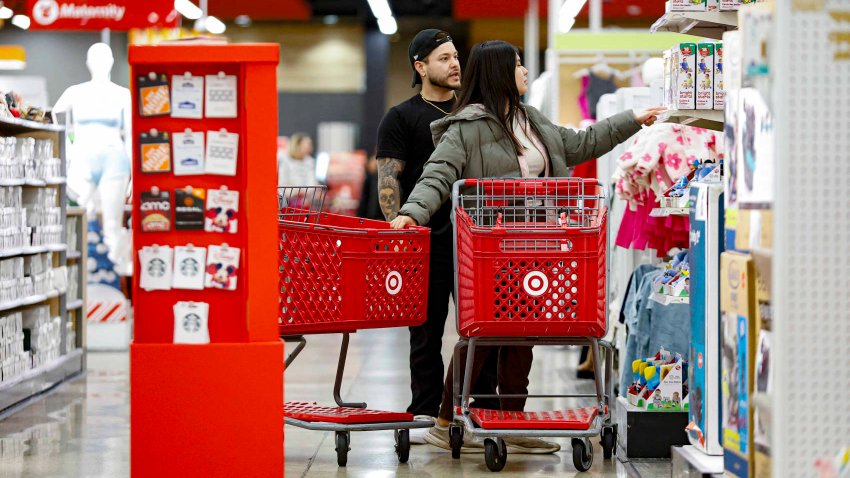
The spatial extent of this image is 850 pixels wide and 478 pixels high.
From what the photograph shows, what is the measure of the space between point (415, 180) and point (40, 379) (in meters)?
2.76

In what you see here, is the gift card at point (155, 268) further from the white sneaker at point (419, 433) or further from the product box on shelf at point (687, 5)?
the product box on shelf at point (687, 5)

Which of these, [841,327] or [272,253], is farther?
[272,253]

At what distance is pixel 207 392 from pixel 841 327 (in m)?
1.89

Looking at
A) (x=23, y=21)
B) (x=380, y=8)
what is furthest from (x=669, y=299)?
(x=380, y=8)

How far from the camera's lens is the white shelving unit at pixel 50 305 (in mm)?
6465

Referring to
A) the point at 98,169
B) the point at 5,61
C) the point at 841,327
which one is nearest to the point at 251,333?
the point at 841,327

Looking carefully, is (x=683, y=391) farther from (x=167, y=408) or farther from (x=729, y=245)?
(x=167, y=408)

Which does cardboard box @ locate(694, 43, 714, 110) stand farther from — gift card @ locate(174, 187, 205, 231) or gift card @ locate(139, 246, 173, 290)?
gift card @ locate(139, 246, 173, 290)

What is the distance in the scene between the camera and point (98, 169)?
9.48 meters

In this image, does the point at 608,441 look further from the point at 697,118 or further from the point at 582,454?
the point at 697,118

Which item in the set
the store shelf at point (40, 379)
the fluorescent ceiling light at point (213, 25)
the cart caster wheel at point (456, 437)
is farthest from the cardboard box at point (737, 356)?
the fluorescent ceiling light at point (213, 25)

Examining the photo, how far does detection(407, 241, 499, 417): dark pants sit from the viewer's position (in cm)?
523

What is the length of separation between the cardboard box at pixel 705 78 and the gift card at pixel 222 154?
1845 millimetres

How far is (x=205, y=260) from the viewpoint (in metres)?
3.80
